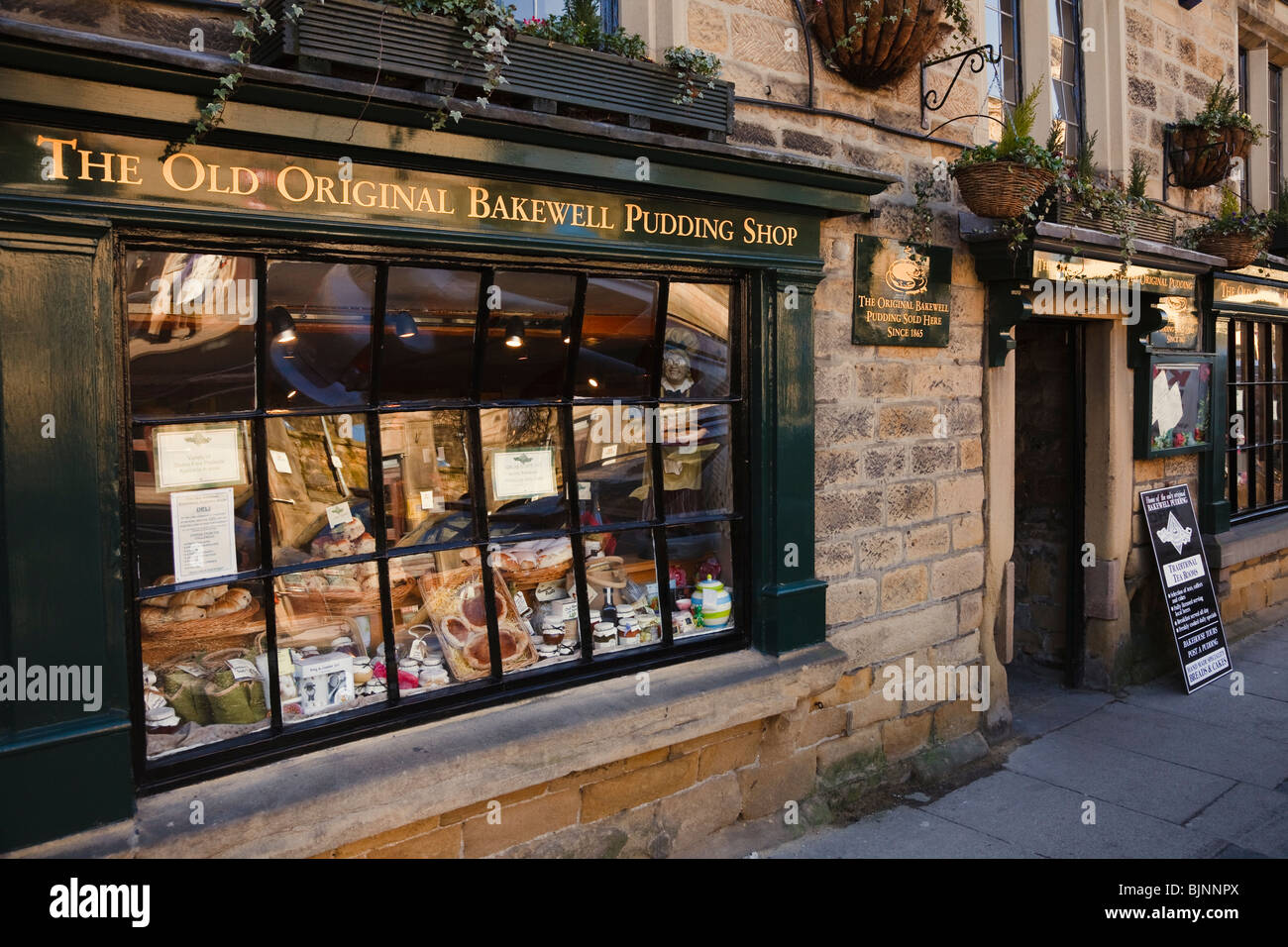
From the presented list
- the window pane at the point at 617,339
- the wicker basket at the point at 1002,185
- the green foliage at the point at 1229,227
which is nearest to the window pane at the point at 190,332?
the window pane at the point at 617,339

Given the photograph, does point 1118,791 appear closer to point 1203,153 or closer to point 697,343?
point 697,343

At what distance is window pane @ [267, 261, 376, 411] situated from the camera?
10.5 ft

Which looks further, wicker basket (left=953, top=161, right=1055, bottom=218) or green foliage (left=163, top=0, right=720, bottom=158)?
wicker basket (left=953, top=161, right=1055, bottom=218)

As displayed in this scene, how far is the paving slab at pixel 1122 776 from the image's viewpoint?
4828 millimetres

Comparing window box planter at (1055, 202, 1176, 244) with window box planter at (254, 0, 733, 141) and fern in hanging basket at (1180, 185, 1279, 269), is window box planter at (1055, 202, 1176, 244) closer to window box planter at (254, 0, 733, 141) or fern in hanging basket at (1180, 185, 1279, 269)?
fern in hanging basket at (1180, 185, 1279, 269)

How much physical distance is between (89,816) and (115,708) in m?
0.30

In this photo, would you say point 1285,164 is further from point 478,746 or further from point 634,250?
point 478,746

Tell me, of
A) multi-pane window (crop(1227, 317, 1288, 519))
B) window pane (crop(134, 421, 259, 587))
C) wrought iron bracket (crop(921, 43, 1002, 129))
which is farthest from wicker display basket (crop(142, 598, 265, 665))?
multi-pane window (crop(1227, 317, 1288, 519))

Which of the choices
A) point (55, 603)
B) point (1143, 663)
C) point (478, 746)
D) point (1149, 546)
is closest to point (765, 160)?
point (478, 746)

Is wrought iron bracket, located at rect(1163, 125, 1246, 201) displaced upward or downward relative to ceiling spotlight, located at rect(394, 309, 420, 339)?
upward

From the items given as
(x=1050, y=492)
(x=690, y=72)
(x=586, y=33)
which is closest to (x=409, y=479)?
(x=586, y=33)

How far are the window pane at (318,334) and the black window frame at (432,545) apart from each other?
36 mm

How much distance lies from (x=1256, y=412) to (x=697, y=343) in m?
6.40

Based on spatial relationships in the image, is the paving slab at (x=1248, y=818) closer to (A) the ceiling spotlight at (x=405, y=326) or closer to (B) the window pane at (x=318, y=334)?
(A) the ceiling spotlight at (x=405, y=326)
